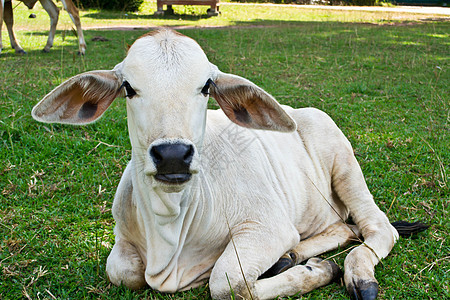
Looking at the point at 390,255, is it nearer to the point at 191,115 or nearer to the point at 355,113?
the point at 191,115

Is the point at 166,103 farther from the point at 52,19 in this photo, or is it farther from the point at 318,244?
the point at 52,19

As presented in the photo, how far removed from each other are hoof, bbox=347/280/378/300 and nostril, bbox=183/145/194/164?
1223 millimetres

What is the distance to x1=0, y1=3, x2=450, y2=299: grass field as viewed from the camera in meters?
2.86

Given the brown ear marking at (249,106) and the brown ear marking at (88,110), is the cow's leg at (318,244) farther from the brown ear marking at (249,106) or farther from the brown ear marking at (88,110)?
the brown ear marking at (88,110)

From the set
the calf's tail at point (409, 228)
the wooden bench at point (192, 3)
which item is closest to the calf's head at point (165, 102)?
the calf's tail at point (409, 228)

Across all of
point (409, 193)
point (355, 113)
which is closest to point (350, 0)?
point (355, 113)

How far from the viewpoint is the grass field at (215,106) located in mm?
2855

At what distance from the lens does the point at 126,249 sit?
2.76 meters

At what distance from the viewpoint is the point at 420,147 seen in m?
4.64

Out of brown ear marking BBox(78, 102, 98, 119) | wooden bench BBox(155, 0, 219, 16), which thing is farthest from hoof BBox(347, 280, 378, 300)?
wooden bench BBox(155, 0, 219, 16)

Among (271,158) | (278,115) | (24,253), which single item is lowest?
(24,253)

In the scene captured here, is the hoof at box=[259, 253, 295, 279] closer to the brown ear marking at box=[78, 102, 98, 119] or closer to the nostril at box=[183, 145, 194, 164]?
the nostril at box=[183, 145, 194, 164]

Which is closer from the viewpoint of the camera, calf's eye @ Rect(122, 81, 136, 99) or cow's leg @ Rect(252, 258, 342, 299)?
calf's eye @ Rect(122, 81, 136, 99)

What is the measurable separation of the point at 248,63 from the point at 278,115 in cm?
554
